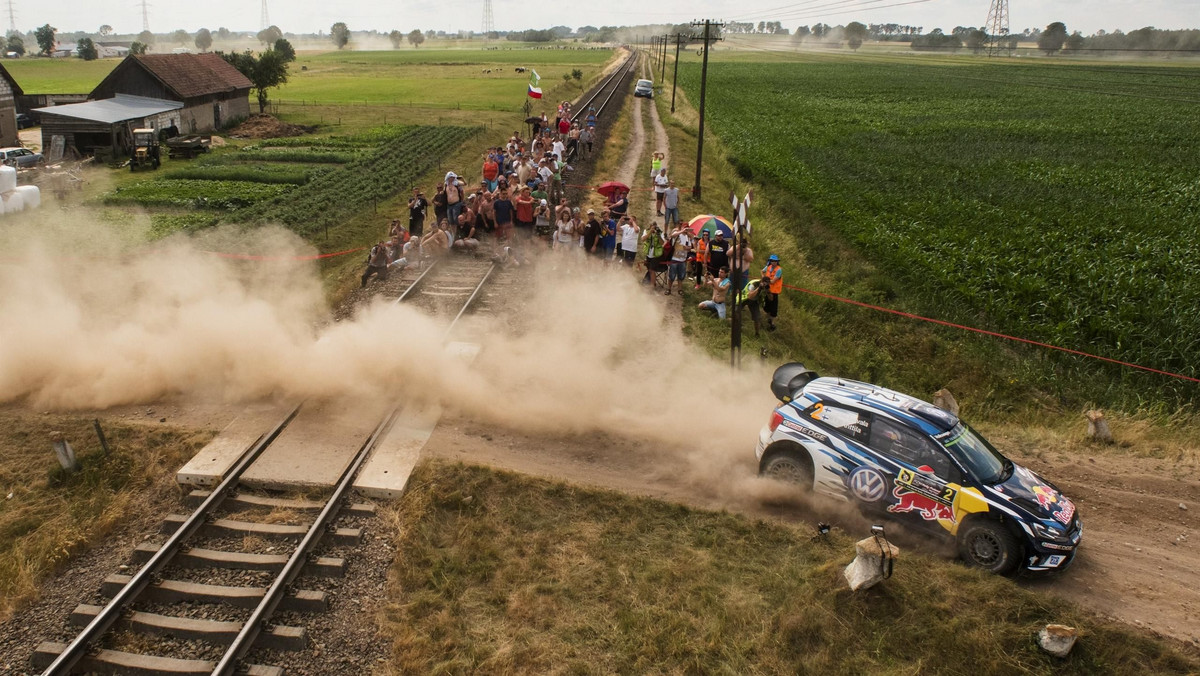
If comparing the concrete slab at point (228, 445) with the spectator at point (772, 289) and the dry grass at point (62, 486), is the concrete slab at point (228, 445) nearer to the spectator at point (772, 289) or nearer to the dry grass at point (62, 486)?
the dry grass at point (62, 486)

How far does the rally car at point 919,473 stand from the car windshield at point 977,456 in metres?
0.02

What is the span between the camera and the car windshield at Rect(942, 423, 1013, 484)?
9.20 m

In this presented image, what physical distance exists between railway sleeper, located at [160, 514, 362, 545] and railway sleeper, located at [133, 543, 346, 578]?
1.22 feet

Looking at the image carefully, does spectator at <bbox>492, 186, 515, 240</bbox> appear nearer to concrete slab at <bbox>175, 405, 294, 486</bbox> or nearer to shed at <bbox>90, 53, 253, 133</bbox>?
concrete slab at <bbox>175, 405, 294, 486</bbox>

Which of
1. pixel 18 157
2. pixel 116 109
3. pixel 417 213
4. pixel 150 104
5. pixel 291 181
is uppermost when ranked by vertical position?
pixel 150 104

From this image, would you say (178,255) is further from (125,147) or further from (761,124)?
(761,124)

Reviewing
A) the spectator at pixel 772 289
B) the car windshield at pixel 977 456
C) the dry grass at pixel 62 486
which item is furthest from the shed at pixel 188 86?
the car windshield at pixel 977 456

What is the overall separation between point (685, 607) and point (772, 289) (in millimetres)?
8851

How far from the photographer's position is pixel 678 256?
17688mm

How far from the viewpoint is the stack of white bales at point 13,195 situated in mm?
24531

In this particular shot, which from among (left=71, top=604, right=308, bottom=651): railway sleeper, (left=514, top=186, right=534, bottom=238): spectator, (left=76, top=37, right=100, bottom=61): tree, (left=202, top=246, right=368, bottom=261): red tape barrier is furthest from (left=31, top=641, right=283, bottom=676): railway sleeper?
(left=76, top=37, right=100, bottom=61): tree

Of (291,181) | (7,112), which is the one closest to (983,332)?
(291,181)

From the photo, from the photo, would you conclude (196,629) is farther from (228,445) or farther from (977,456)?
(977,456)

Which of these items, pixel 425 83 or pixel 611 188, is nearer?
pixel 611 188
